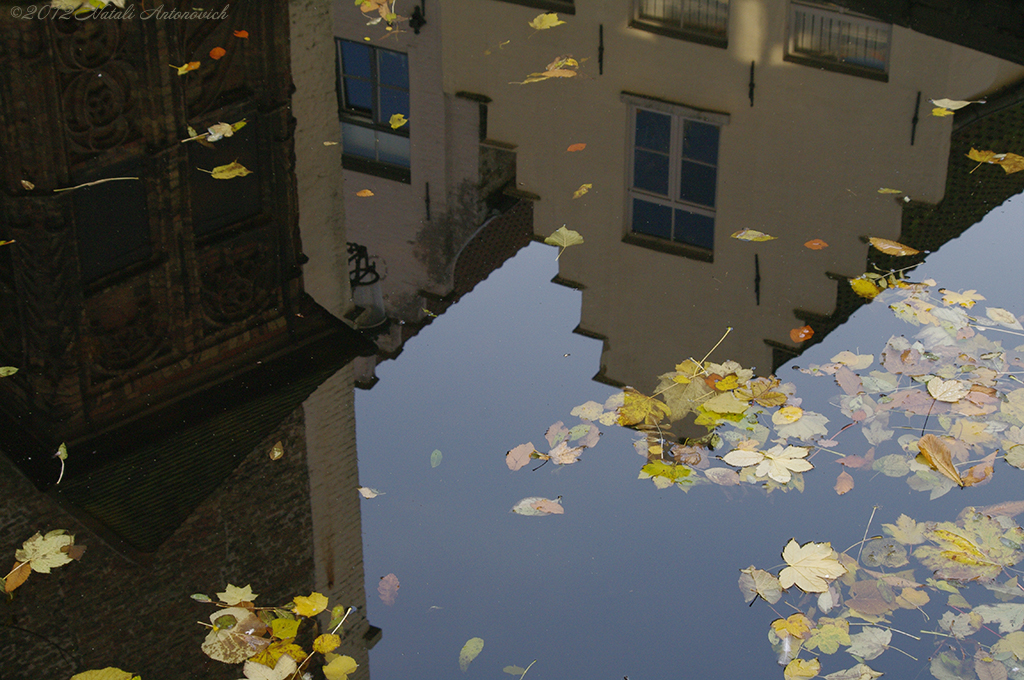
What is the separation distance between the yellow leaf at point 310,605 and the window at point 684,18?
5133 mm

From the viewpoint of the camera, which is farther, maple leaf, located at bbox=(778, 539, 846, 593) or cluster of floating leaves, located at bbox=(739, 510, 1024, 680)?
maple leaf, located at bbox=(778, 539, 846, 593)

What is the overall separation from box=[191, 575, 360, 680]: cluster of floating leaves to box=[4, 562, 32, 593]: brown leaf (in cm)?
65

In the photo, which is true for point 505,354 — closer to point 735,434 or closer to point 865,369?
point 735,434

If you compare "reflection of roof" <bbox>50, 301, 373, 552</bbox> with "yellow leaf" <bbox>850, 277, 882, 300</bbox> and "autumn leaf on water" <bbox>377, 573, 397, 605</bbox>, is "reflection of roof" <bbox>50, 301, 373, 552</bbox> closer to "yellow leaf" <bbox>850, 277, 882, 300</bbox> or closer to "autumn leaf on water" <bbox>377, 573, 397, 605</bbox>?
"autumn leaf on water" <bbox>377, 573, 397, 605</bbox>

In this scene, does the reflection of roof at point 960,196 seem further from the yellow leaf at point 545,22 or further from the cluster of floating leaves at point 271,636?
the yellow leaf at point 545,22

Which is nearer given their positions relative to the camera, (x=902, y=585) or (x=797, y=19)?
(x=902, y=585)

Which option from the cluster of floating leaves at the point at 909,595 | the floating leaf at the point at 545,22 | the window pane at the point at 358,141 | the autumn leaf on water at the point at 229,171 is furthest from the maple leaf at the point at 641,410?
the floating leaf at the point at 545,22

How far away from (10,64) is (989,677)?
5.34 metres

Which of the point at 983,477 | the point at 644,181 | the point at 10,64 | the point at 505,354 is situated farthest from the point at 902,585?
the point at 10,64

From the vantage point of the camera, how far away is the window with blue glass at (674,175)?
226 inches

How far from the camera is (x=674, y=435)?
14.2ft

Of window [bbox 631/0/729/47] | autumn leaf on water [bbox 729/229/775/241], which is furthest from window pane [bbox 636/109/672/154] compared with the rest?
window [bbox 631/0/729/47]

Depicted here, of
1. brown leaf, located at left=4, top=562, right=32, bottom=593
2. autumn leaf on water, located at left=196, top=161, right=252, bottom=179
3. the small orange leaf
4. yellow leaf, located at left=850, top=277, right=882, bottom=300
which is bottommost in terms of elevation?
brown leaf, located at left=4, top=562, right=32, bottom=593

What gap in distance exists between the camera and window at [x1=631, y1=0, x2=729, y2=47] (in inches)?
295
